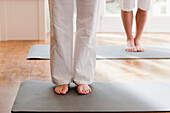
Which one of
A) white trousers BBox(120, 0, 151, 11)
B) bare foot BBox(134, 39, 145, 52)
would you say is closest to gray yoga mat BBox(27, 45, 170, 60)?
bare foot BBox(134, 39, 145, 52)

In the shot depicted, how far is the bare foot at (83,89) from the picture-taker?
1.53 metres

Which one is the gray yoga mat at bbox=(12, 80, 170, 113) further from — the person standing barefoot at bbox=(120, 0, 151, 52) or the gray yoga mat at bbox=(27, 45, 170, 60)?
the person standing barefoot at bbox=(120, 0, 151, 52)

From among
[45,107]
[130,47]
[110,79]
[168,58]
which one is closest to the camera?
[45,107]

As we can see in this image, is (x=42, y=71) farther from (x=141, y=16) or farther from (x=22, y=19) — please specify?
(x=22, y=19)

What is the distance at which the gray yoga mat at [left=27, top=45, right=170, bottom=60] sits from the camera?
250 centimetres

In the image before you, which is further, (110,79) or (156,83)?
(110,79)

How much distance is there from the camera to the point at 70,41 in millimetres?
1529

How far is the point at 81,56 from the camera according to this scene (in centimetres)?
155

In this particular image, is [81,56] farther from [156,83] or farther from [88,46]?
[156,83]

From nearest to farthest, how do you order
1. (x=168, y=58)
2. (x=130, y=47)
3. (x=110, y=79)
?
(x=110, y=79), (x=168, y=58), (x=130, y=47)

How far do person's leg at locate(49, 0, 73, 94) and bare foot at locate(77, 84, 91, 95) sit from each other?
0.23 feet

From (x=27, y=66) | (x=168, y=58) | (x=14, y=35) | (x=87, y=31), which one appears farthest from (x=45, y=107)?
(x=14, y=35)

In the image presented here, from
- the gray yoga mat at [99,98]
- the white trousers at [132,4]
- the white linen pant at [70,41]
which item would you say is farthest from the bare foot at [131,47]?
the white linen pant at [70,41]

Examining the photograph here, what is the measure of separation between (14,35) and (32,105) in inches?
86.7
